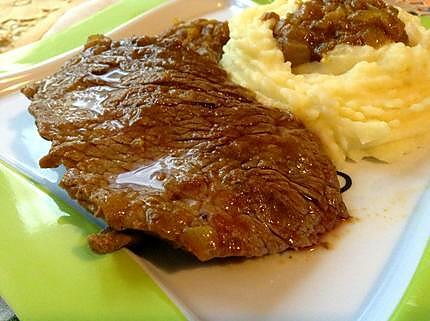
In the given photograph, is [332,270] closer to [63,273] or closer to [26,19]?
[63,273]

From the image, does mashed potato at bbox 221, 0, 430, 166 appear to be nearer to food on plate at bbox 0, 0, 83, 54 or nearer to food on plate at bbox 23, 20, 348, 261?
food on plate at bbox 23, 20, 348, 261

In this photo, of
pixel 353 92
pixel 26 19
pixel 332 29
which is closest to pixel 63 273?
pixel 353 92

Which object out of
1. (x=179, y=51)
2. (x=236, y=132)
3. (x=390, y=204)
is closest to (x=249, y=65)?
(x=179, y=51)

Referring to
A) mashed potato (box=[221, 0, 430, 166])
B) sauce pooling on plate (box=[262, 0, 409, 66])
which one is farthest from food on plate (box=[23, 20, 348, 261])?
sauce pooling on plate (box=[262, 0, 409, 66])

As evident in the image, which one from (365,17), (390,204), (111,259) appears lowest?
(390,204)

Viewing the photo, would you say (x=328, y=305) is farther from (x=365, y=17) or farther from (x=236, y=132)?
(x=365, y=17)
